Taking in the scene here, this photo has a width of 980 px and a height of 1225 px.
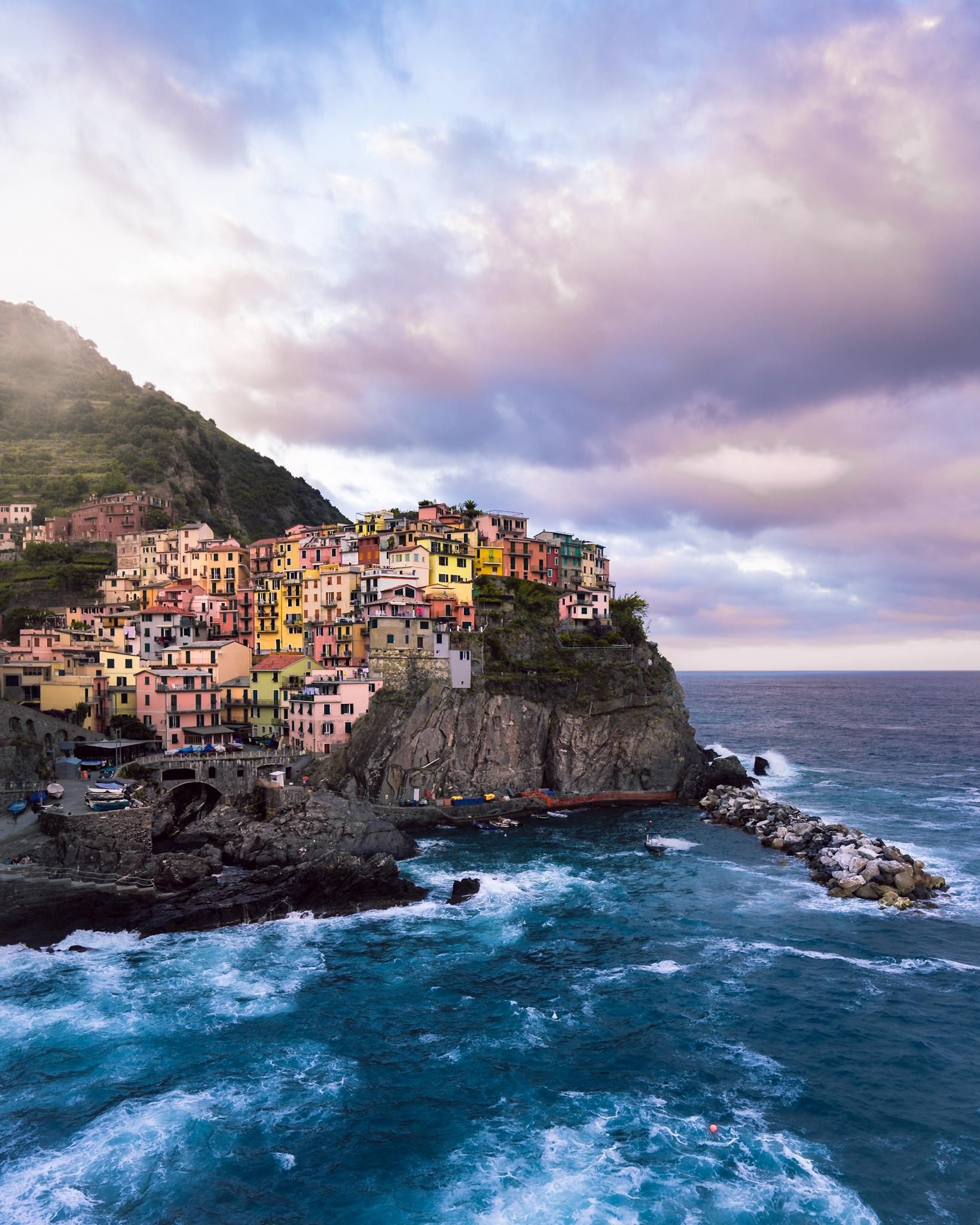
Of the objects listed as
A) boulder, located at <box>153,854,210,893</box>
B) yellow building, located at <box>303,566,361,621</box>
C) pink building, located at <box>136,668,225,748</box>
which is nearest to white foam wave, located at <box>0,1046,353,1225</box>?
boulder, located at <box>153,854,210,893</box>

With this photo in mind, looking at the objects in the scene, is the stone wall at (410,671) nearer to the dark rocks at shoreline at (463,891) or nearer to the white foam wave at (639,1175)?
the dark rocks at shoreline at (463,891)

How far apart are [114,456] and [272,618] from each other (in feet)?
295

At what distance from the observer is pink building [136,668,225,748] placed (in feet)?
270

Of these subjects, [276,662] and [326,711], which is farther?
[276,662]

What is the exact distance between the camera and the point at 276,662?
3561 inches

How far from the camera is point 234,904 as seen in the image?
164 feet

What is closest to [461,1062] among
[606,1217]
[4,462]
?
[606,1217]

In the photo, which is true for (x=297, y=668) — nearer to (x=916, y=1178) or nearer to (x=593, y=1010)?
(x=593, y=1010)

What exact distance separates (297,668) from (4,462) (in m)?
118

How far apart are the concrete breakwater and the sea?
1.86 metres

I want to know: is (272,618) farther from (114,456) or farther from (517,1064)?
(114,456)

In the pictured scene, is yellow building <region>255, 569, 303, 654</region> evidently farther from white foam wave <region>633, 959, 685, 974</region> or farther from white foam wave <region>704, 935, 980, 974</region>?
white foam wave <region>704, 935, 980, 974</region>

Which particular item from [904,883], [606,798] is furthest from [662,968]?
[606,798]

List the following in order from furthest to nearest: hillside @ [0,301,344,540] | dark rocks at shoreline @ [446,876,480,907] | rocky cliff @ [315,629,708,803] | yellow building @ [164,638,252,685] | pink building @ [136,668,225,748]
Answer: hillside @ [0,301,344,540] → yellow building @ [164,638,252,685] → pink building @ [136,668,225,748] → rocky cliff @ [315,629,708,803] → dark rocks at shoreline @ [446,876,480,907]
